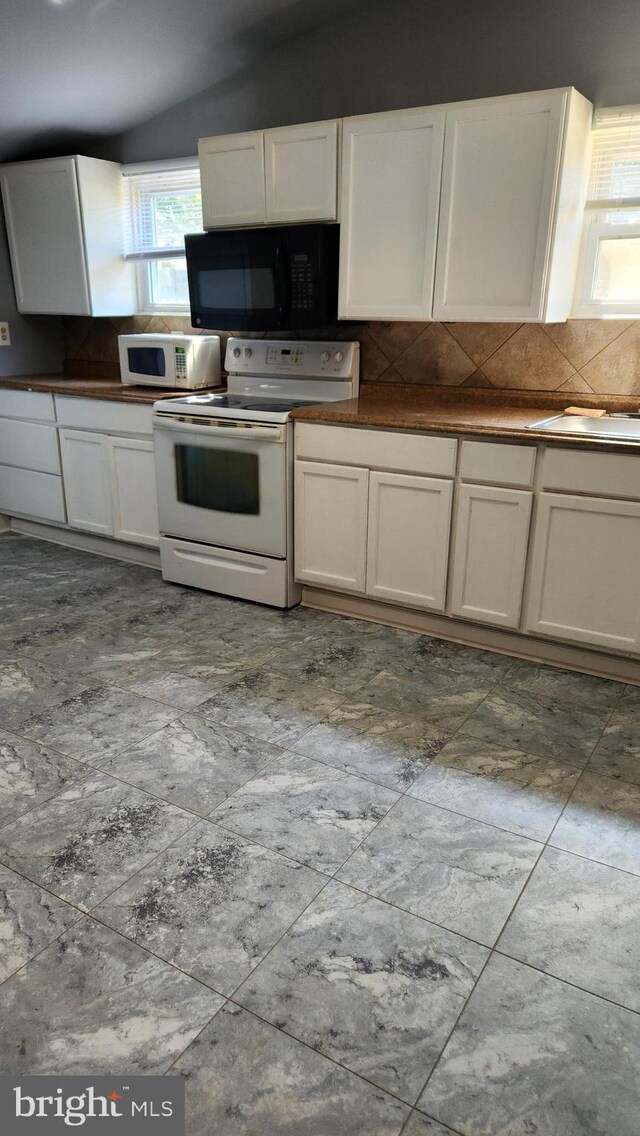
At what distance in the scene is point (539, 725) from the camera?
95.1 inches

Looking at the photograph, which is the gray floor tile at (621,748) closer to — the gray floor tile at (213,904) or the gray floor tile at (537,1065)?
the gray floor tile at (537,1065)

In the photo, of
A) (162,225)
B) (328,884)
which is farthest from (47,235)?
(328,884)

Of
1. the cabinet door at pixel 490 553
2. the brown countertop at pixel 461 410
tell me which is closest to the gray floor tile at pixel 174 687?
the cabinet door at pixel 490 553

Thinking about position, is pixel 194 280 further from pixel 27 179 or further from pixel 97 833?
pixel 97 833

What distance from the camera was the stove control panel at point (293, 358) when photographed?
346 centimetres

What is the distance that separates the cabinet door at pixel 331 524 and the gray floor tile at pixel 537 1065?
6.03ft

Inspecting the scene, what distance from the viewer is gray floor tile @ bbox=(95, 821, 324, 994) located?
1.54 metres

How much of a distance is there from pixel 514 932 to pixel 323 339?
2.79 meters

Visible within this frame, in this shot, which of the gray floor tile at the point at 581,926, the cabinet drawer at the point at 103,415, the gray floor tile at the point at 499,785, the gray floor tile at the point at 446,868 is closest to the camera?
the gray floor tile at the point at 581,926

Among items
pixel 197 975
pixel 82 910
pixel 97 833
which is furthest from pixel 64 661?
pixel 197 975

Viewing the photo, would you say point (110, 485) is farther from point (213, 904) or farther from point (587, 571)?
point (213, 904)

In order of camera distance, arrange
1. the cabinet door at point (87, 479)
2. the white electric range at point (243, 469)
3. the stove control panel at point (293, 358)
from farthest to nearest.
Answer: the cabinet door at point (87, 479) < the stove control panel at point (293, 358) < the white electric range at point (243, 469)

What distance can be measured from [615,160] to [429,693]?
209 centimetres

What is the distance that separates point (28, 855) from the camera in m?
1.83
